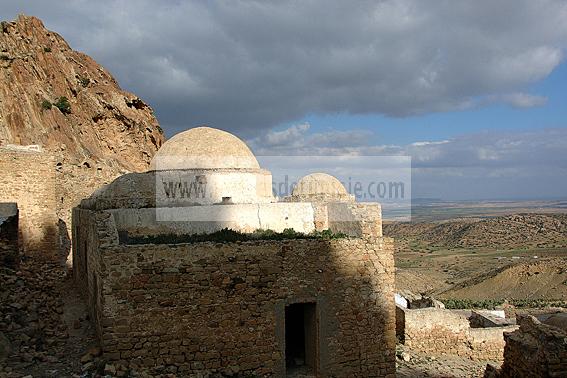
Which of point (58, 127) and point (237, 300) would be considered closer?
point (237, 300)

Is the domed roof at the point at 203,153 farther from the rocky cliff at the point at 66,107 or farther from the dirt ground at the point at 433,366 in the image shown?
the rocky cliff at the point at 66,107

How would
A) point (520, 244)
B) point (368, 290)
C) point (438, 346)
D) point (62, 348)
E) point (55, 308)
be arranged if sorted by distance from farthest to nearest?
point (520, 244), point (438, 346), point (55, 308), point (368, 290), point (62, 348)

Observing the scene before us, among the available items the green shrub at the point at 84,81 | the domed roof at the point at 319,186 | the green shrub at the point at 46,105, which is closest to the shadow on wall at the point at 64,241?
the domed roof at the point at 319,186

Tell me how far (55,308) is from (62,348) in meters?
2.02

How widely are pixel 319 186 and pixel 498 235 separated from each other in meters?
Answer: 54.9

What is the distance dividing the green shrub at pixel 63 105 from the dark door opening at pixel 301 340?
18.9 meters

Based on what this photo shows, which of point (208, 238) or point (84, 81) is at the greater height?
point (84, 81)

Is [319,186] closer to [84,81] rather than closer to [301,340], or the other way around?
[301,340]

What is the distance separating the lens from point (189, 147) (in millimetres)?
10977

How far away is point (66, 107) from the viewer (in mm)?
23875

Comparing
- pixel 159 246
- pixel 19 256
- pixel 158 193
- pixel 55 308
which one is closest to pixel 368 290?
pixel 159 246

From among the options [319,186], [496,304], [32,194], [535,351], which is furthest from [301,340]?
[496,304]

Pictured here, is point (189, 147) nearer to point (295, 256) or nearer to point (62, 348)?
point (295, 256)

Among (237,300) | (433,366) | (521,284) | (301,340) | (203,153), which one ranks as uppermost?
(203,153)
